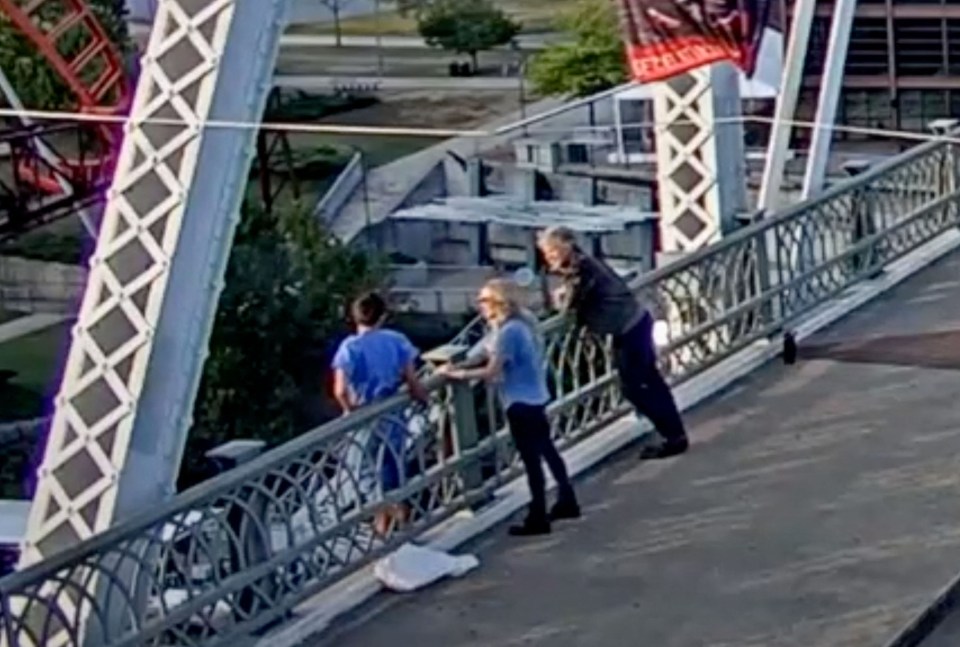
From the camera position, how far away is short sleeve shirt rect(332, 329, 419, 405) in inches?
442

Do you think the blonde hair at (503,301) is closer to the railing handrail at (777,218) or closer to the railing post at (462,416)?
the railing post at (462,416)

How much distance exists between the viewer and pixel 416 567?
36.1 feet

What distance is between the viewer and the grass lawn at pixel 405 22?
77.7 meters

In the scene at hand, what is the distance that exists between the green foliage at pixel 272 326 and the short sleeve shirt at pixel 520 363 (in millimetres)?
19186

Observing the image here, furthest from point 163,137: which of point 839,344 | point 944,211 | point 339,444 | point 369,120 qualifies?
point 369,120

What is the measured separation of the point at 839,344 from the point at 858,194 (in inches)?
75.1

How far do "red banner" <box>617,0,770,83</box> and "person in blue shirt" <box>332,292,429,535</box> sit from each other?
291 cm

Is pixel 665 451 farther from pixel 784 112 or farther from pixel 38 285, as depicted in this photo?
pixel 38 285

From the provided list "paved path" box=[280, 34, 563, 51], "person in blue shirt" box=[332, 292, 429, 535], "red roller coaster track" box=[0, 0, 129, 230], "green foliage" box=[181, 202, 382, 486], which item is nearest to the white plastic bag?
"person in blue shirt" box=[332, 292, 429, 535]

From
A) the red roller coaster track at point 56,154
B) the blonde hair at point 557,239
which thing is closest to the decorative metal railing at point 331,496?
the blonde hair at point 557,239

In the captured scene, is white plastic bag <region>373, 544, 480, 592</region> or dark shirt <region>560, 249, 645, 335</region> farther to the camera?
dark shirt <region>560, 249, 645, 335</region>

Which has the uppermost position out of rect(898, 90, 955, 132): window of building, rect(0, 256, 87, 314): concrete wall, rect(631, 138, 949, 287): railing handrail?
rect(631, 138, 949, 287): railing handrail

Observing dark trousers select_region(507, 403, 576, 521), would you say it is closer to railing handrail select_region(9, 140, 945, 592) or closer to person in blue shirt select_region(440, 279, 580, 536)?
person in blue shirt select_region(440, 279, 580, 536)

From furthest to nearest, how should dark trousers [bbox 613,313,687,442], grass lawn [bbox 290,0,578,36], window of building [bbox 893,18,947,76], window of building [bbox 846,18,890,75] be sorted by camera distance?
1. grass lawn [bbox 290,0,578,36]
2. window of building [bbox 846,18,890,75]
3. window of building [bbox 893,18,947,76]
4. dark trousers [bbox 613,313,687,442]
